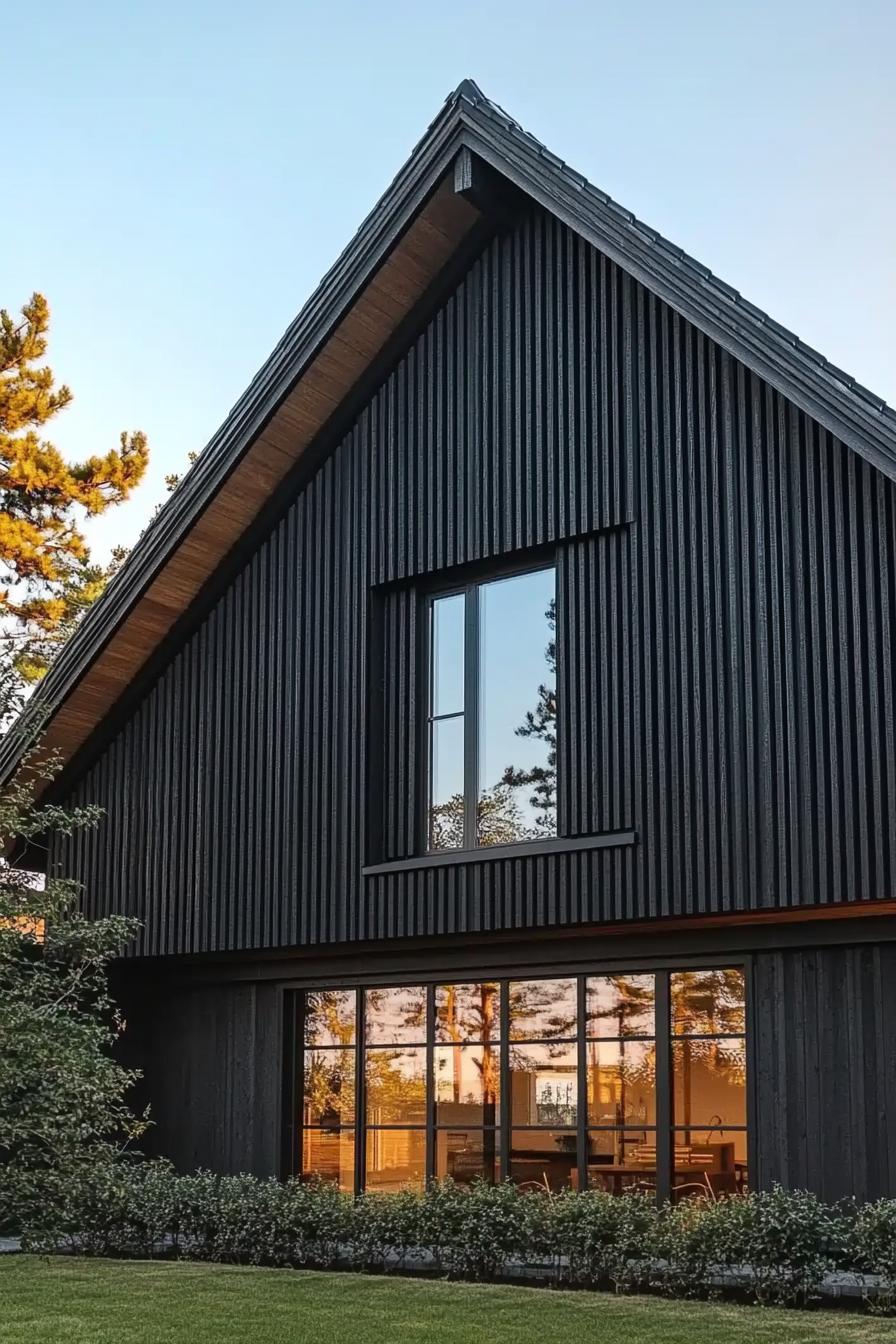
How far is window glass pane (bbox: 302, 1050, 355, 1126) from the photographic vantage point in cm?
1440

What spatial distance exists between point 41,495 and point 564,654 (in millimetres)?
19981

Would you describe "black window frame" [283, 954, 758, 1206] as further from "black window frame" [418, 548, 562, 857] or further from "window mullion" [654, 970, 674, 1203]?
"black window frame" [418, 548, 562, 857]

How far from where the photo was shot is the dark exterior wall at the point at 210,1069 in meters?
15.0

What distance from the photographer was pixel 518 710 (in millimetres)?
13188

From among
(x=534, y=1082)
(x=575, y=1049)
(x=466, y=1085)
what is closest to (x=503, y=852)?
(x=575, y=1049)

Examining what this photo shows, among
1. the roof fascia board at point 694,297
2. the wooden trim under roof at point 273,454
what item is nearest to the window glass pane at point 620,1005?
the roof fascia board at point 694,297

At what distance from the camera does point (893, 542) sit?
10938 mm

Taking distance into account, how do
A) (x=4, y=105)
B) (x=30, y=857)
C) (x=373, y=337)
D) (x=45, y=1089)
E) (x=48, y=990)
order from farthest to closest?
(x=4, y=105), (x=30, y=857), (x=373, y=337), (x=48, y=990), (x=45, y=1089)

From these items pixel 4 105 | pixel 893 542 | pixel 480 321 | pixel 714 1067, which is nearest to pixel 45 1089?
pixel 714 1067

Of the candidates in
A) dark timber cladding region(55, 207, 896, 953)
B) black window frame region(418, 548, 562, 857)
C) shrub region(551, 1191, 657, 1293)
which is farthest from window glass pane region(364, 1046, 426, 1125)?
shrub region(551, 1191, 657, 1293)

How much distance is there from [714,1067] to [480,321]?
630 cm

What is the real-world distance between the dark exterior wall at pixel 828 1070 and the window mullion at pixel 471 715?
268 centimetres

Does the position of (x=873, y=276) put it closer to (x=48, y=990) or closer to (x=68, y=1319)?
(x=48, y=990)

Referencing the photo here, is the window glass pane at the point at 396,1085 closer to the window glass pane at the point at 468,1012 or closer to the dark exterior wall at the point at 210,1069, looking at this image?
the window glass pane at the point at 468,1012
